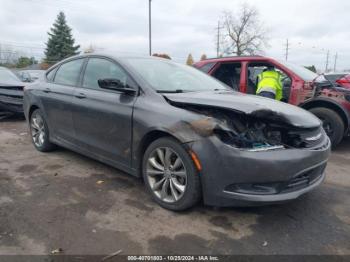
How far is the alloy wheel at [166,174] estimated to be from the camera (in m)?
3.05

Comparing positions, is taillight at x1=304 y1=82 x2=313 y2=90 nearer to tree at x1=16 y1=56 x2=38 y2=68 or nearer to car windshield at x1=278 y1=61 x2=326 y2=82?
car windshield at x1=278 y1=61 x2=326 y2=82

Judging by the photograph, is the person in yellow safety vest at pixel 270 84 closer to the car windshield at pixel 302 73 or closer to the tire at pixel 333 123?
the car windshield at pixel 302 73

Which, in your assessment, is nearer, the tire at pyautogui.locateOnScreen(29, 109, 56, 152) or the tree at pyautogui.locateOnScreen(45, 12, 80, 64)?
the tire at pyautogui.locateOnScreen(29, 109, 56, 152)

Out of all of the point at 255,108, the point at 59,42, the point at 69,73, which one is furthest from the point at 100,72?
the point at 59,42

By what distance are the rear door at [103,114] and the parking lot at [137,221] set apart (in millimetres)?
459

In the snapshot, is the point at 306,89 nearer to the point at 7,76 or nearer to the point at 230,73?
the point at 230,73

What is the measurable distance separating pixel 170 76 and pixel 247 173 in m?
1.71

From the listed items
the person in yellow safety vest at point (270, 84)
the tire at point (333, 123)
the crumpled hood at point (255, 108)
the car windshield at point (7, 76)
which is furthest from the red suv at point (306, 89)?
the car windshield at point (7, 76)

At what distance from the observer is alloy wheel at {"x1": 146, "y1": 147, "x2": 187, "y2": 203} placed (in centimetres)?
305

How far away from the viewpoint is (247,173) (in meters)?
2.71

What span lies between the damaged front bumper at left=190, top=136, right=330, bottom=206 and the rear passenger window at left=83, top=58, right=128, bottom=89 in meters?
1.47

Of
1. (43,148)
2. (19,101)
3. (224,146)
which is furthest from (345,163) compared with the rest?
(19,101)

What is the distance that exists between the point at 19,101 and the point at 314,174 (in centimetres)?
772

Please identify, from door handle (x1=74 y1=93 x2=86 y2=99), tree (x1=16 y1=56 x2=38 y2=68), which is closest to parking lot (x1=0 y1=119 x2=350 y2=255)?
door handle (x1=74 y1=93 x2=86 y2=99)
